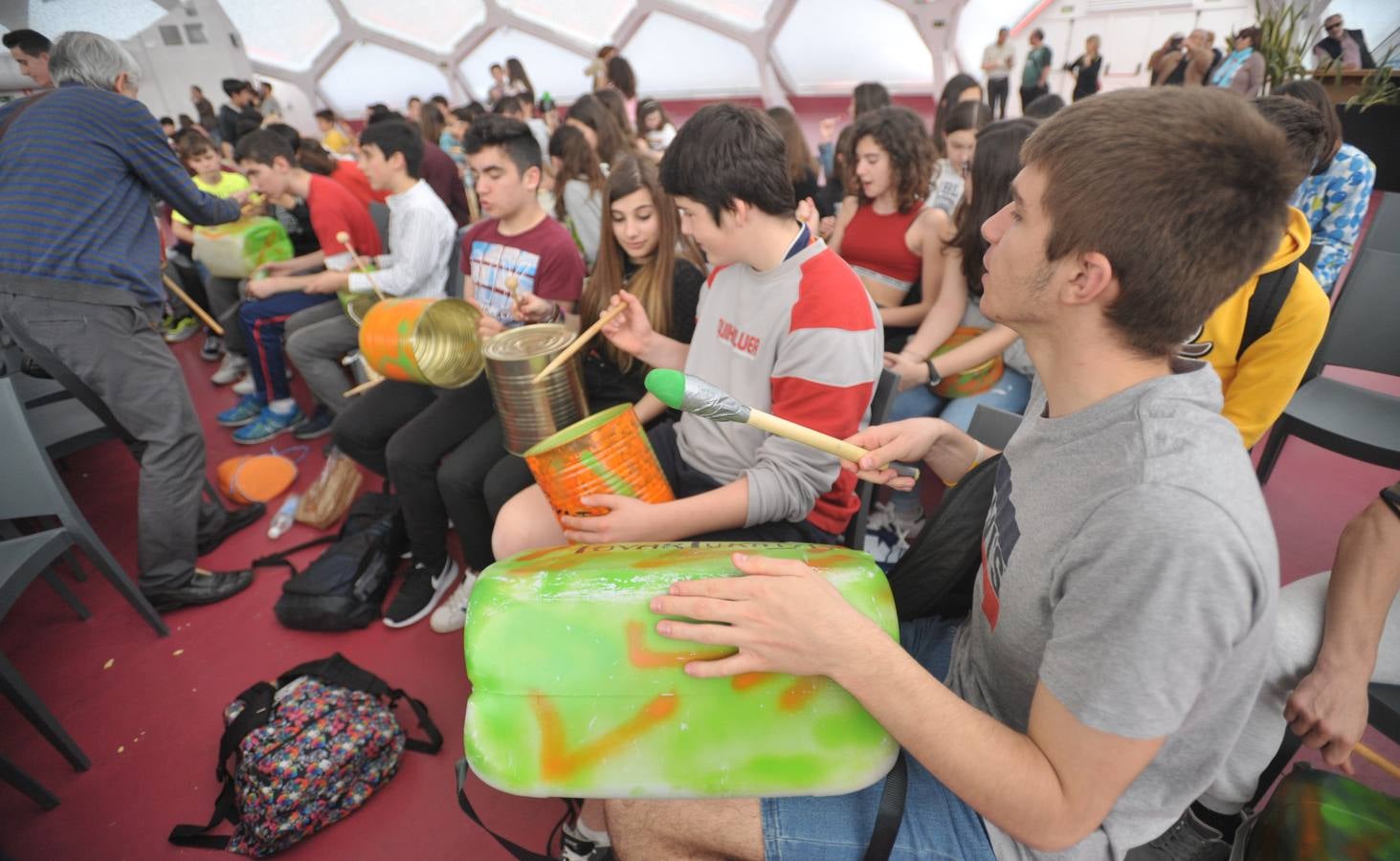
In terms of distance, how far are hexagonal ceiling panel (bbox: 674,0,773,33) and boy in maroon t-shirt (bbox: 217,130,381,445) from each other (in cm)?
1155

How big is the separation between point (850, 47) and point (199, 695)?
13807mm

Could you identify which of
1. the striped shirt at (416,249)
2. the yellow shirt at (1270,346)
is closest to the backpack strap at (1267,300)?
the yellow shirt at (1270,346)

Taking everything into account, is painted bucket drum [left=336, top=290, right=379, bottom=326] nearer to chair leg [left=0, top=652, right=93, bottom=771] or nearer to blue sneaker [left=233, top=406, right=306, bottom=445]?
blue sneaker [left=233, top=406, right=306, bottom=445]

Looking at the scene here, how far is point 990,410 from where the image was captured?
1498 mm

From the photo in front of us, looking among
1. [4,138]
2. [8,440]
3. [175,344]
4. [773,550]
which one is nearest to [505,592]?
[773,550]

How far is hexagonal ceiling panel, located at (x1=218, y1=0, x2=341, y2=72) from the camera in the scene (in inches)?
549

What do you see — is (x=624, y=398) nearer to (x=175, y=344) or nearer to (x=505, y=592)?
(x=505, y=592)

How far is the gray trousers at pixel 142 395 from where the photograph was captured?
2010 mm

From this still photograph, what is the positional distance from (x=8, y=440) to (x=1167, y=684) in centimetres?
266

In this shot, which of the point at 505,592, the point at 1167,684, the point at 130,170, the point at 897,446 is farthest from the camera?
the point at 130,170

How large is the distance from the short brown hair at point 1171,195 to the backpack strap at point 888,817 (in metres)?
0.63

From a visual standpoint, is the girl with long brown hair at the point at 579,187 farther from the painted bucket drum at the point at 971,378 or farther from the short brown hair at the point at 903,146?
the painted bucket drum at the point at 971,378

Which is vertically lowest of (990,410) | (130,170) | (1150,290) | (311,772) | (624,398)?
(311,772)

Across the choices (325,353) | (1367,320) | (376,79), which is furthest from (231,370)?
(376,79)
